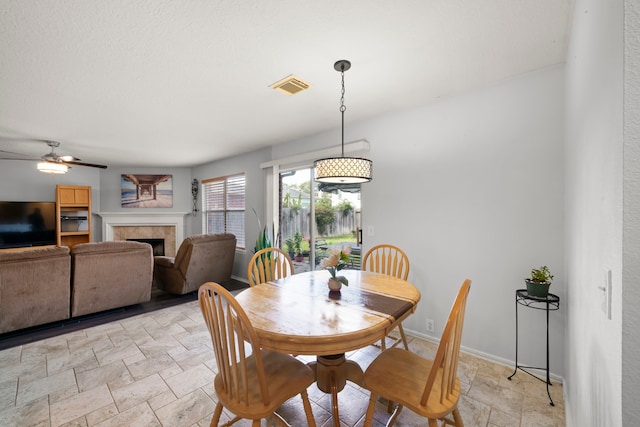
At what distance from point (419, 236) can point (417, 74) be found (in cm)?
152

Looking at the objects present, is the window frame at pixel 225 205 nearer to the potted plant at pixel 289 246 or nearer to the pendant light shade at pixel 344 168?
the potted plant at pixel 289 246

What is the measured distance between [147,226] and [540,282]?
24.7ft

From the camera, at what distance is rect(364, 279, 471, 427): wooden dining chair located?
3.85 feet

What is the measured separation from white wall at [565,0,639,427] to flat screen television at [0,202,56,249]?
7.92 meters

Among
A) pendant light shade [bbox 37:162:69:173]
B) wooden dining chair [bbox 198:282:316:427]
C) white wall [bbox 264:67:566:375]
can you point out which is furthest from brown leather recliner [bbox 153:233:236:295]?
wooden dining chair [bbox 198:282:316:427]

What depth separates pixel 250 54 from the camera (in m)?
1.94

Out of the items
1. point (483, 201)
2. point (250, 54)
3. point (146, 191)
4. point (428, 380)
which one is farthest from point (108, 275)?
point (483, 201)

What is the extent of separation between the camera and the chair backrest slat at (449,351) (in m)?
1.14

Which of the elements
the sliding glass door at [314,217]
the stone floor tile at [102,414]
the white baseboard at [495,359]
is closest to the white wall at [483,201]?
the white baseboard at [495,359]

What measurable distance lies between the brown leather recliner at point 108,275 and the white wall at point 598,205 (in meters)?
4.16

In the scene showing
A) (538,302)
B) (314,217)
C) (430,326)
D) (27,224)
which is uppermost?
(314,217)

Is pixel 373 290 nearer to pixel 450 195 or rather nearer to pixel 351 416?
pixel 351 416

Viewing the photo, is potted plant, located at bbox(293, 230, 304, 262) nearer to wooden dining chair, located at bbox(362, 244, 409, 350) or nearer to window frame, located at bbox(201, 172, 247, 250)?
window frame, located at bbox(201, 172, 247, 250)

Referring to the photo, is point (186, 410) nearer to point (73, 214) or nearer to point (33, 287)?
point (33, 287)
